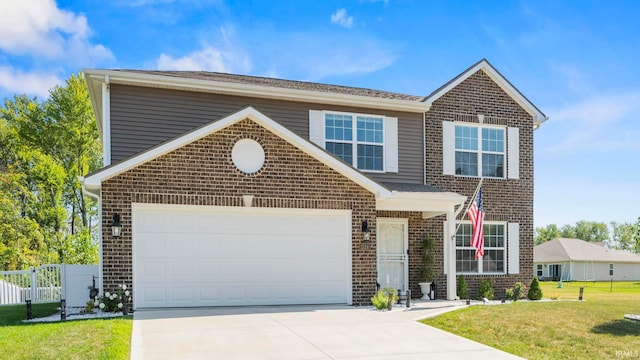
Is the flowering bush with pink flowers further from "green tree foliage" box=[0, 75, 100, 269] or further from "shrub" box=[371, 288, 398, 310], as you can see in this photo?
"green tree foliage" box=[0, 75, 100, 269]

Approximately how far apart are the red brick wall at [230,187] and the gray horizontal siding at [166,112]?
3.79 ft

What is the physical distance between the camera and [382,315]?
36.9 ft

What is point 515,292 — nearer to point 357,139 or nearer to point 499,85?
point 499,85

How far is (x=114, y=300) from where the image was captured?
436 inches

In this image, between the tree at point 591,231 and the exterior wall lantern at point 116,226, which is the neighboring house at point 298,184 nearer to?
the exterior wall lantern at point 116,226

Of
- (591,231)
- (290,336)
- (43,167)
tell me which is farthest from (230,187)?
(591,231)

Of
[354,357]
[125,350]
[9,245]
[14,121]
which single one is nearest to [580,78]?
[354,357]

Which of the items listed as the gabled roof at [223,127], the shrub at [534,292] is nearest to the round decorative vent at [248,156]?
the gabled roof at [223,127]

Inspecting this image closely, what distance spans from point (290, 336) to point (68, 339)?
3376 mm

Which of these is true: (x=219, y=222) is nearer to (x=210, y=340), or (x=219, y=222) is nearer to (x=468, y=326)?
(x=210, y=340)

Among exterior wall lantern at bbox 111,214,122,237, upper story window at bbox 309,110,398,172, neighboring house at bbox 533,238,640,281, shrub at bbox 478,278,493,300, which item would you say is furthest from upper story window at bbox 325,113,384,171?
neighboring house at bbox 533,238,640,281

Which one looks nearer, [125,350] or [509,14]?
[125,350]

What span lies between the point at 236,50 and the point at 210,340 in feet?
33.7

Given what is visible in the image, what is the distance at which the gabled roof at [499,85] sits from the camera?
16984 millimetres
